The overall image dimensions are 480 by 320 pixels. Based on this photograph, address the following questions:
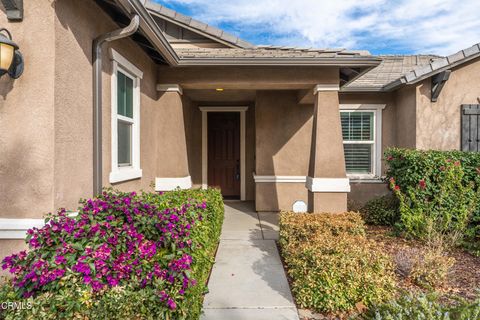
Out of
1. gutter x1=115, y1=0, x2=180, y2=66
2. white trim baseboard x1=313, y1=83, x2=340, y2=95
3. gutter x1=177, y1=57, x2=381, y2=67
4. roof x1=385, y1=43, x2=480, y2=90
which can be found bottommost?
white trim baseboard x1=313, y1=83, x2=340, y2=95

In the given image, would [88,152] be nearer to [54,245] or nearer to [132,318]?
[54,245]

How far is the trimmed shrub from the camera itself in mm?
4641

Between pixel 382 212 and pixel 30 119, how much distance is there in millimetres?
6186

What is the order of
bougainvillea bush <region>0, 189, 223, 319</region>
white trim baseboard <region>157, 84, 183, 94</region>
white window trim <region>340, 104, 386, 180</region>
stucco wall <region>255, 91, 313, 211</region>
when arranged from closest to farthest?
bougainvillea bush <region>0, 189, 223, 319</region>
white trim baseboard <region>157, 84, 183, 94</region>
stucco wall <region>255, 91, 313, 211</region>
white window trim <region>340, 104, 386, 180</region>

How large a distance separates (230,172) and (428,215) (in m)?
5.14

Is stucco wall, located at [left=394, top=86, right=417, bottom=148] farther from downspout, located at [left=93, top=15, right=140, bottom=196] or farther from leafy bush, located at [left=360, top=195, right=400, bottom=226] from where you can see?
downspout, located at [left=93, top=15, right=140, bottom=196]

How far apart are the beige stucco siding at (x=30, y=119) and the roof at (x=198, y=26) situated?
4.42 metres

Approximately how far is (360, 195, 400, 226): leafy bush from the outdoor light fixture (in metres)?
6.28

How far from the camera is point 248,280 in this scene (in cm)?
350

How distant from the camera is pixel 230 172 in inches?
334

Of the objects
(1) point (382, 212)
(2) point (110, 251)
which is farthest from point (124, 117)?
(1) point (382, 212)

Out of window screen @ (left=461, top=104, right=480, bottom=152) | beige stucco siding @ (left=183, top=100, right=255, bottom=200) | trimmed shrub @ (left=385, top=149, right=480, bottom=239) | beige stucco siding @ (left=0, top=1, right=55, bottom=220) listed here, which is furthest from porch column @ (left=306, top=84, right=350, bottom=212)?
beige stucco siding @ (left=0, top=1, right=55, bottom=220)

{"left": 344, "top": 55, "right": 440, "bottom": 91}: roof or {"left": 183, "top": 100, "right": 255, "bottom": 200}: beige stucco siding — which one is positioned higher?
{"left": 344, "top": 55, "right": 440, "bottom": 91}: roof

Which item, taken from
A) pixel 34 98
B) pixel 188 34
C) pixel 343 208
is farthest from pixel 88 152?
pixel 188 34
